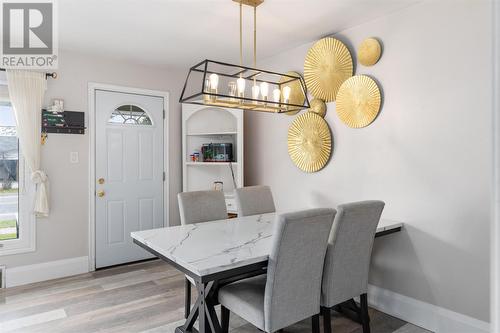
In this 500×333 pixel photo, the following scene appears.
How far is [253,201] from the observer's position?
3199 millimetres

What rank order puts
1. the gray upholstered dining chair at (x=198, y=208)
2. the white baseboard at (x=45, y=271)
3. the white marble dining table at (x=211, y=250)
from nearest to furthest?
the white marble dining table at (x=211, y=250)
the gray upholstered dining chair at (x=198, y=208)
the white baseboard at (x=45, y=271)

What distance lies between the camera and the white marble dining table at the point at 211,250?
1688 mm

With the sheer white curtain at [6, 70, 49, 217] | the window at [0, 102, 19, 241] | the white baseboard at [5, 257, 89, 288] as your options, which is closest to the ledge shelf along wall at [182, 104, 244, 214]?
the white baseboard at [5, 257, 89, 288]

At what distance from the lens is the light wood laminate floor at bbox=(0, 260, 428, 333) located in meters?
2.55

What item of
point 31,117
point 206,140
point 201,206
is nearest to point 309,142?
point 201,206

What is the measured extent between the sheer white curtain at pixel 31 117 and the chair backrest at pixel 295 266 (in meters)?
2.83

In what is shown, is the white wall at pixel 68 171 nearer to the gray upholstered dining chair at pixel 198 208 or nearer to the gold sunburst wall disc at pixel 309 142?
the gray upholstered dining chair at pixel 198 208

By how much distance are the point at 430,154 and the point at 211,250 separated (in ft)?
5.84

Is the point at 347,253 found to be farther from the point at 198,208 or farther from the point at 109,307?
the point at 109,307

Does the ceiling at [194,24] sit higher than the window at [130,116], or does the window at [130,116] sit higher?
the ceiling at [194,24]

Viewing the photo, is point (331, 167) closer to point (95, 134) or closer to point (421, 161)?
point (421, 161)

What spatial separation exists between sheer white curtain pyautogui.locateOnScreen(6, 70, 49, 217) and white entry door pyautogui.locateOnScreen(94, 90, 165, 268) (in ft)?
1.81

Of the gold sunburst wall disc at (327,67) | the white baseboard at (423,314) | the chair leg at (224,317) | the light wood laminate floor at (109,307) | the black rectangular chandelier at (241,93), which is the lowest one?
the light wood laminate floor at (109,307)

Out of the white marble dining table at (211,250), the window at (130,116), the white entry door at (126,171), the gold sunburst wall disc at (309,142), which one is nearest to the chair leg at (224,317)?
the white marble dining table at (211,250)
